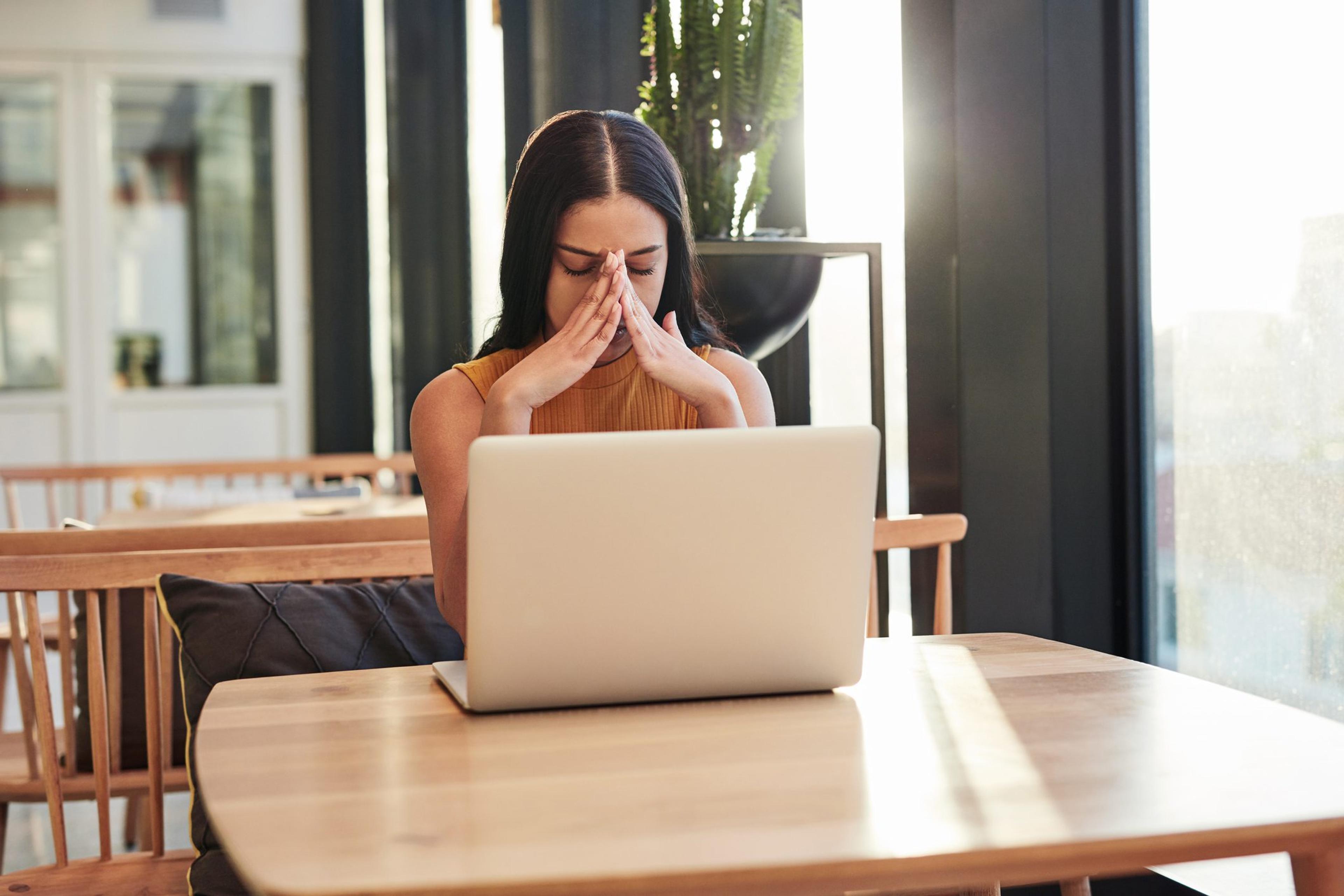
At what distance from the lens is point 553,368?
1.17 metres

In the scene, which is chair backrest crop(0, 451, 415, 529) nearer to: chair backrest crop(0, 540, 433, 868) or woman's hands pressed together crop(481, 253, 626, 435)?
chair backrest crop(0, 540, 433, 868)

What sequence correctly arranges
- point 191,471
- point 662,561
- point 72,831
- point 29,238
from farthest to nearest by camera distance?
point 29,238 < point 191,471 < point 72,831 < point 662,561

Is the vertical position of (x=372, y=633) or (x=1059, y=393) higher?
(x=1059, y=393)

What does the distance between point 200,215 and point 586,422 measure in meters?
4.85

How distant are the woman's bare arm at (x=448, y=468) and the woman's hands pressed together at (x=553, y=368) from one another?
45mm

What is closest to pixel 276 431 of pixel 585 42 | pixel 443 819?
pixel 585 42

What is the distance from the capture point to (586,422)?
4.60 feet

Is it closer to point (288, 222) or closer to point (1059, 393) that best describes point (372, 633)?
point (1059, 393)

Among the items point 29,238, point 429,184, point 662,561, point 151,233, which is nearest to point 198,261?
point 151,233

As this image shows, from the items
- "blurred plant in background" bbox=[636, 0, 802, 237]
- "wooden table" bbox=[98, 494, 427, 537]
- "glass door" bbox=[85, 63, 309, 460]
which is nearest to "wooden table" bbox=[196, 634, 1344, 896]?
"blurred plant in background" bbox=[636, 0, 802, 237]

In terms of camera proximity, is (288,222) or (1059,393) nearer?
(1059,393)

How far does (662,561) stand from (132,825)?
1.90m

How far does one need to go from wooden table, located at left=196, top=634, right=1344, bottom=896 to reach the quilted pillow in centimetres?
29

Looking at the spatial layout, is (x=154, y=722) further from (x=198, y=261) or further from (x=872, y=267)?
(x=198, y=261)
